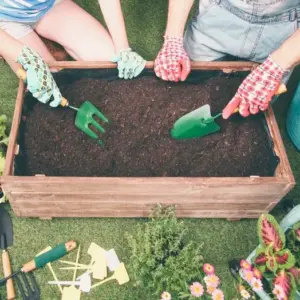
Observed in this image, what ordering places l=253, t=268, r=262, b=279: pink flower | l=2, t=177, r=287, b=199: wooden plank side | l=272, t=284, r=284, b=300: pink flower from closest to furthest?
l=272, t=284, r=284, b=300: pink flower → l=253, t=268, r=262, b=279: pink flower → l=2, t=177, r=287, b=199: wooden plank side

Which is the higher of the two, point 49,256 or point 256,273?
point 256,273

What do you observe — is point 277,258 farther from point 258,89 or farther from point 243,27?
point 243,27

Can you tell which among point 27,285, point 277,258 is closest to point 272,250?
point 277,258

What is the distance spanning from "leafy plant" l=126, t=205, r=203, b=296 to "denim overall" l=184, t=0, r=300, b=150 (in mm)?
729

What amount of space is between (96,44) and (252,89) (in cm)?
70

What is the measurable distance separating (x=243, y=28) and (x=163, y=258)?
0.93 meters

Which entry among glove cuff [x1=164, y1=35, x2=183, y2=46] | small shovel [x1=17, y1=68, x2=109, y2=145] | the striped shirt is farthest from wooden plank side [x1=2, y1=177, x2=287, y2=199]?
the striped shirt

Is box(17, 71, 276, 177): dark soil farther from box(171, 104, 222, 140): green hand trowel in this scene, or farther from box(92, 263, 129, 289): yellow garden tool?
box(92, 263, 129, 289): yellow garden tool

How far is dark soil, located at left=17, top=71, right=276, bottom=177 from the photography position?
62.1 inches

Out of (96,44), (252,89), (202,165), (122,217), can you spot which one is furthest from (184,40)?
(122,217)

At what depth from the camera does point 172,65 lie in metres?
1.66

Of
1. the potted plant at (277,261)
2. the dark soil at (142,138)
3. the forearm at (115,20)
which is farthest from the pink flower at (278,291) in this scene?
the forearm at (115,20)

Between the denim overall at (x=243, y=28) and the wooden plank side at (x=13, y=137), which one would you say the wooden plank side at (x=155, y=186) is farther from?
the denim overall at (x=243, y=28)

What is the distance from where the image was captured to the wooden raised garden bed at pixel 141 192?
1438mm
